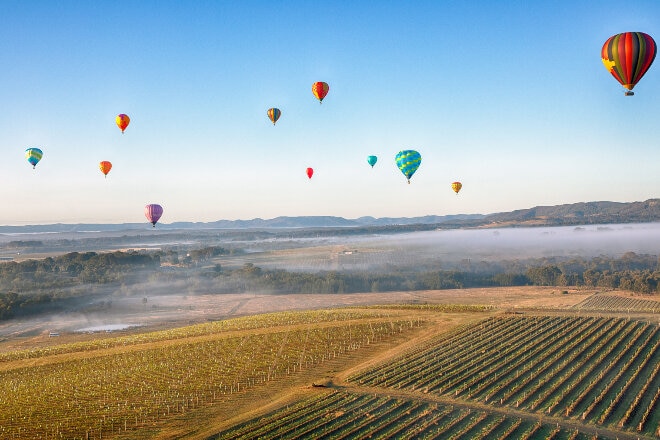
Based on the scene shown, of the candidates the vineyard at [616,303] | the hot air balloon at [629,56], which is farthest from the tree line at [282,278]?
the hot air balloon at [629,56]

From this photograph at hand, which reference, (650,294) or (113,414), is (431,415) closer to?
(113,414)

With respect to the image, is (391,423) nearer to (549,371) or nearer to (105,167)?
(549,371)

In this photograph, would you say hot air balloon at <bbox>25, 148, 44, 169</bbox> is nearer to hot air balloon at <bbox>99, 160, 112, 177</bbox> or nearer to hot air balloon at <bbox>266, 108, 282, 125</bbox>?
hot air balloon at <bbox>99, 160, 112, 177</bbox>

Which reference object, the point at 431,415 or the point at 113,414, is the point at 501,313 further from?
the point at 113,414

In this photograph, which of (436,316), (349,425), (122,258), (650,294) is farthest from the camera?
(122,258)

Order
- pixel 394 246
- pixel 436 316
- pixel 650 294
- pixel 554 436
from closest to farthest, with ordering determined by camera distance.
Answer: pixel 554 436 → pixel 436 316 → pixel 650 294 → pixel 394 246

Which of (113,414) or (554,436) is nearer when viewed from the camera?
(554,436)

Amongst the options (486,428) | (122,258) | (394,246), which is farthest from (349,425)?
(394,246)

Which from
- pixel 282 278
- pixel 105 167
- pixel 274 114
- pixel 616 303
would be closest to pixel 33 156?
pixel 105 167
